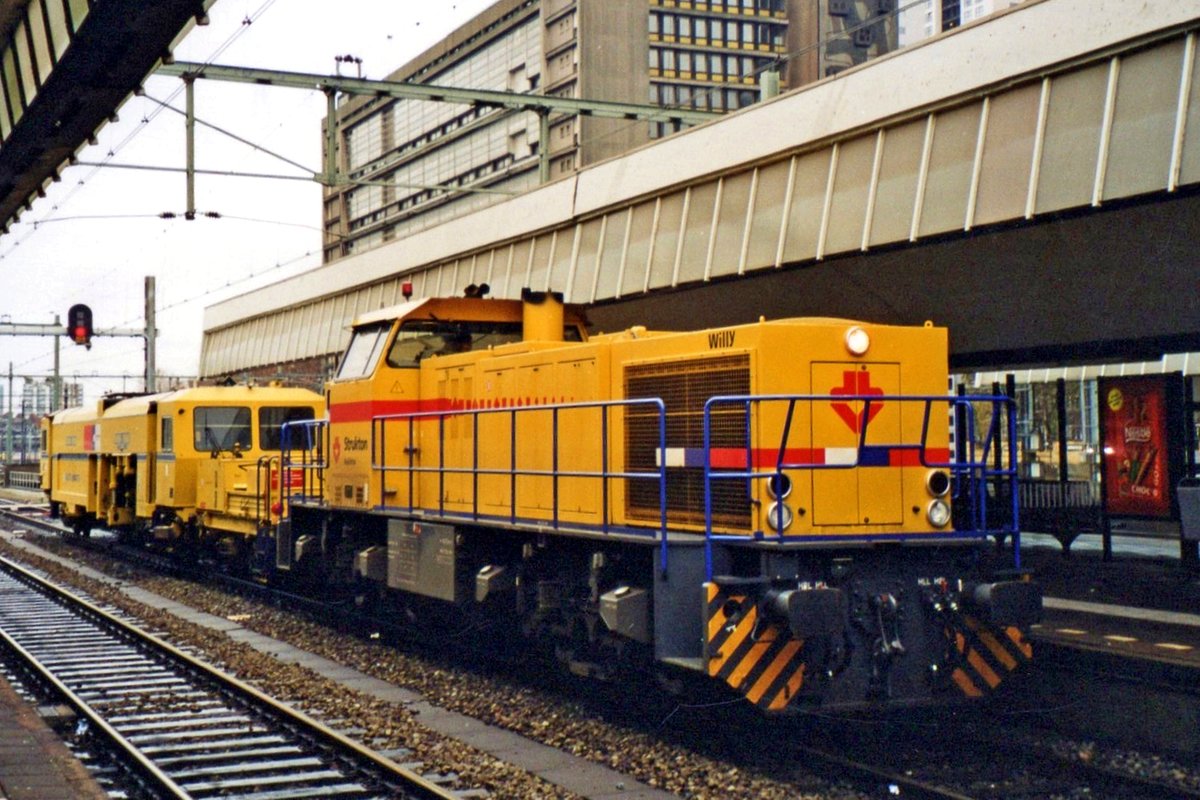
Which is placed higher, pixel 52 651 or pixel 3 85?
pixel 3 85

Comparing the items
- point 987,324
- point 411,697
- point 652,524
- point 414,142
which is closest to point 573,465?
point 652,524

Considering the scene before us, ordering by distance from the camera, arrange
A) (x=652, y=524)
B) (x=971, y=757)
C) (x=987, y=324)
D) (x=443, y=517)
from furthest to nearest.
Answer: (x=987, y=324), (x=443, y=517), (x=652, y=524), (x=971, y=757)

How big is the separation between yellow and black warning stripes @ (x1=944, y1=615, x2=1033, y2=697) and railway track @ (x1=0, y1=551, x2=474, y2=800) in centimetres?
330

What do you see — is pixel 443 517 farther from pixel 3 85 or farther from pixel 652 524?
pixel 3 85

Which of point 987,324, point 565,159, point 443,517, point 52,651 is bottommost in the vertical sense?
point 52,651

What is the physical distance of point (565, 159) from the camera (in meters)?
82.1

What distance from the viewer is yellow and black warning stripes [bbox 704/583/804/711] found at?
26.0ft

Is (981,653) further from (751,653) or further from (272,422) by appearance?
(272,422)

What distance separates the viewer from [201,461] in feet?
67.2

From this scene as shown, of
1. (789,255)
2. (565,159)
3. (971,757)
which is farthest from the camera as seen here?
(565,159)

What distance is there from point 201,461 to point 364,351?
844 cm

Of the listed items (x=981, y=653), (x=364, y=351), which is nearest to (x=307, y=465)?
(x=364, y=351)

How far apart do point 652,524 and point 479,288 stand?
4048mm

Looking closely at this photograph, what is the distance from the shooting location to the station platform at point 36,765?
7.56 meters
